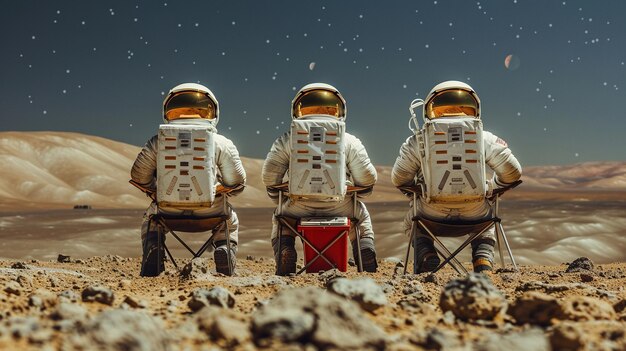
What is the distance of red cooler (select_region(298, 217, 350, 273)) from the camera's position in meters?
5.13

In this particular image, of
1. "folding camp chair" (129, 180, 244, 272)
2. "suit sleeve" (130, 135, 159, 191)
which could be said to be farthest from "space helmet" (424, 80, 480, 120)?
"suit sleeve" (130, 135, 159, 191)

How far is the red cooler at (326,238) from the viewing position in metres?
5.13

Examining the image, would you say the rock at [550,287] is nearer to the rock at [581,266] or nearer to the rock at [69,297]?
the rock at [581,266]

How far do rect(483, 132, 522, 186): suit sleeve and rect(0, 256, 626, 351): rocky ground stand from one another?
1196mm

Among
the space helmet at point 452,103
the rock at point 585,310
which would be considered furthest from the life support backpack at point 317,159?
the rock at point 585,310

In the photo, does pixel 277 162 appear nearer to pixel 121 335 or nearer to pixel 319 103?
pixel 319 103

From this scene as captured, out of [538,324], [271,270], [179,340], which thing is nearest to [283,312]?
[179,340]

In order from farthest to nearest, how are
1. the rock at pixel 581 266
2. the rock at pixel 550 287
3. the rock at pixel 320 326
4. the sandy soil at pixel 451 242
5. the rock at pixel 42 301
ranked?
the sandy soil at pixel 451 242 < the rock at pixel 581 266 < the rock at pixel 550 287 < the rock at pixel 42 301 < the rock at pixel 320 326

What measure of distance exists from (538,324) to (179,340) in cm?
142

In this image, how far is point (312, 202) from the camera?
527cm

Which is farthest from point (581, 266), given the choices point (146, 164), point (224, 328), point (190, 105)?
point (224, 328)

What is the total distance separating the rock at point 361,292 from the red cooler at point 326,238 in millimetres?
2507

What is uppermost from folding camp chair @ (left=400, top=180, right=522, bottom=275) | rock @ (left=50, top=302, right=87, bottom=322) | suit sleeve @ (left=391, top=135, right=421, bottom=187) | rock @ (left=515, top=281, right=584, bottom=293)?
suit sleeve @ (left=391, top=135, right=421, bottom=187)

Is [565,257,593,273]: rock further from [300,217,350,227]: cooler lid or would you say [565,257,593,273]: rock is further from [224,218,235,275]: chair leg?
[224,218,235,275]: chair leg
